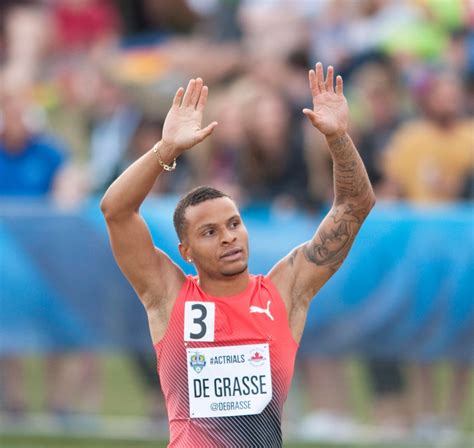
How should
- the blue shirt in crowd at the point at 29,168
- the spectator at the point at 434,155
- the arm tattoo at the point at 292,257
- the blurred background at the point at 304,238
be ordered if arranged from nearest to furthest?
1. the arm tattoo at the point at 292,257
2. the blurred background at the point at 304,238
3. the spectator at the point at 434,155
4. the blue shirt in crowd at the point at 29,168

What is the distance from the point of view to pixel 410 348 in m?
9.84

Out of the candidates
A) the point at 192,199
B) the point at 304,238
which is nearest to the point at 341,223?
the point at 192,199

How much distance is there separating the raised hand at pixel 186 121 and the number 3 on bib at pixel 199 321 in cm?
75

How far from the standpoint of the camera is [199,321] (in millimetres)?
5590

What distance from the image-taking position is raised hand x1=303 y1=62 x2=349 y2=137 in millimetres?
5580

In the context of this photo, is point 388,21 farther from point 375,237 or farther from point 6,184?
point 6,184

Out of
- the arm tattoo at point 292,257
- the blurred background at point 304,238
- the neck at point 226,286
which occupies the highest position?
the blurred background at point 304,238

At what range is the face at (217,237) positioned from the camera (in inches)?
220

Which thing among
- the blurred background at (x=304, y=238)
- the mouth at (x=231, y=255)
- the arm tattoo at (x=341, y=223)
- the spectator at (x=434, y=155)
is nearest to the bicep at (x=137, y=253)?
the mouth at (x=231, y=255)

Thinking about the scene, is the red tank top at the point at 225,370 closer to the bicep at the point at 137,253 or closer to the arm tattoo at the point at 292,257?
the bicep at the point at 137,253

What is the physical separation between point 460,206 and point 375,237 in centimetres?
92

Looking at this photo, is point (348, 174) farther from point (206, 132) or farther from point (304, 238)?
point (304, 238)

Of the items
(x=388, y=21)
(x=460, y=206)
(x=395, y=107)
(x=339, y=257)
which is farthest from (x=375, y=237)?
(x=339, y=257)

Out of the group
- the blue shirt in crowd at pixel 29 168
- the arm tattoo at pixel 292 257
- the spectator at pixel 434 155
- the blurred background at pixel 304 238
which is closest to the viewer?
the arm tattoo at pixel 292 257
